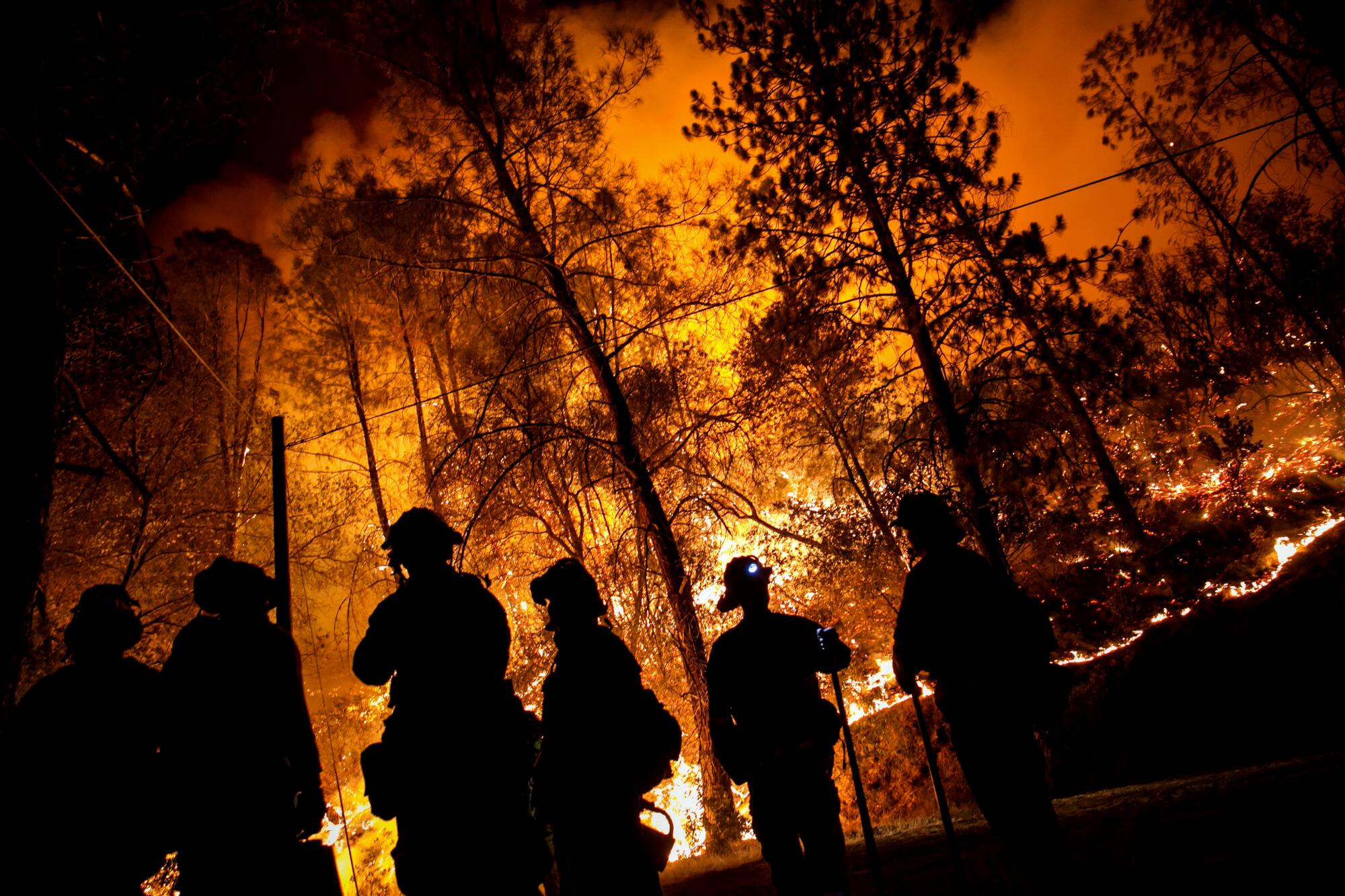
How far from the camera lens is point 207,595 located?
9.46 feet

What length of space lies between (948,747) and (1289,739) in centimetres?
506

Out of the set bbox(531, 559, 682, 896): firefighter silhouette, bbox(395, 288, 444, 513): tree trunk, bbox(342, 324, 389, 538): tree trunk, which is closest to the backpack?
bbox(531, 559, 682, 896): firefighter silhouette

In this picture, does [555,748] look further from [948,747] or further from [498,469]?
[948,747]

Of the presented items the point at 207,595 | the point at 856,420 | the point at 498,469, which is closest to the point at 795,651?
the point at 207,595

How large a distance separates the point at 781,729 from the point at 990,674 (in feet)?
3.54

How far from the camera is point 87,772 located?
2.68 meters

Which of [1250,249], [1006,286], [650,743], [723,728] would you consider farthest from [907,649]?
[1250,249]

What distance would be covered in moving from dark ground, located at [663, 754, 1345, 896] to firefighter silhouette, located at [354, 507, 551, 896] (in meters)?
2.33

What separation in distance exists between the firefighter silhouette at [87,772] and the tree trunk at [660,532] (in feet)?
17.9

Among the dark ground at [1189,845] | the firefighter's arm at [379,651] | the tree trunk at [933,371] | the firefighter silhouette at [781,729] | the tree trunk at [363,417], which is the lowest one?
the dark ground at [1189,845]

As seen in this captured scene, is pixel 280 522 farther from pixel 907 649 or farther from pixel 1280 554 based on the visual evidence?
pixel 1280 554

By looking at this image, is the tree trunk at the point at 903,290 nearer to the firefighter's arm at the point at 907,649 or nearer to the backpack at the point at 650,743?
the firefighter's arm at the point at 907,649

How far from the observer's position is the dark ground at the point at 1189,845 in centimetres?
253

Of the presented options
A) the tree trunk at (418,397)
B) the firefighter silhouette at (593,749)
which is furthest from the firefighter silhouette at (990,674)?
the tree trunk at (418,397)
